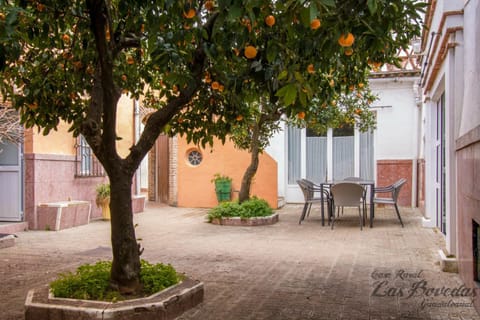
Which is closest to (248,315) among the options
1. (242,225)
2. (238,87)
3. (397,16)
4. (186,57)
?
(238,87)

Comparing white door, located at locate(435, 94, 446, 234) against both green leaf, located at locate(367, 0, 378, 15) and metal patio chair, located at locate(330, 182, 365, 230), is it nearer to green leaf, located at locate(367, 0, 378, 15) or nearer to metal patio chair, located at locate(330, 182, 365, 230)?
metal patio chair, located at locate(330, 182, 365, 230)

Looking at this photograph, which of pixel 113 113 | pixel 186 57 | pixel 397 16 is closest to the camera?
pixel 397 16

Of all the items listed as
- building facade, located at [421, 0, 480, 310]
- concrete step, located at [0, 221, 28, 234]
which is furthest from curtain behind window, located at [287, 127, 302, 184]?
concrete step, located at [0, 221, 28, 234]

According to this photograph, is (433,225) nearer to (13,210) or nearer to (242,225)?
(242,225)

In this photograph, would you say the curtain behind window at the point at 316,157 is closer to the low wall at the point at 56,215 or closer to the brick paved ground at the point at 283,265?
the brick paved ground at the point at 283,265

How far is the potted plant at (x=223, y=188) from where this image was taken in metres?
13.2

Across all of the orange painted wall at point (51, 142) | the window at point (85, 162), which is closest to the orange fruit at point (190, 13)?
the orange painted wall at point (51, 142)

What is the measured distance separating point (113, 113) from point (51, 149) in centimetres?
630

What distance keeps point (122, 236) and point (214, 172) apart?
9579 mm

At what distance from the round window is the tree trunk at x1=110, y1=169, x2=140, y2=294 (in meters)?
9.77

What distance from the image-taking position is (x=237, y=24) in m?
3.14

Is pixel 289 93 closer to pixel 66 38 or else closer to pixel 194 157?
pixel 66 38

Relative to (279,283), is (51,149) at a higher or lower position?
higher

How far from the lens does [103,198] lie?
10.6m
